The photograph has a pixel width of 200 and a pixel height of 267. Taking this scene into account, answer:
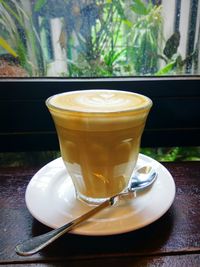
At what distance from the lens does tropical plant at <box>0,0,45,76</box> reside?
0.63m

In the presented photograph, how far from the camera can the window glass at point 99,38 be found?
633 mm

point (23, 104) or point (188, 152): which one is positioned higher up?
point (23, 104)

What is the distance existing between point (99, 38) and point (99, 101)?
1.03 feet

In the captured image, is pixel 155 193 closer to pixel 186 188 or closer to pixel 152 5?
pixel 186 188

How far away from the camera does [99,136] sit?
36 centimetres

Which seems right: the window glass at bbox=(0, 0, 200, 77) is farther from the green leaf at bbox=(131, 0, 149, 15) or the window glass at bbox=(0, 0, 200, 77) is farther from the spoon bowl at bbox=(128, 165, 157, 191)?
the spoon bowl at bbox=(128, 165, 157, 191)

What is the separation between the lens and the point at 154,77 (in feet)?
2.16

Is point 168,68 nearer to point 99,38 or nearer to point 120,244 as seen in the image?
point 99,38

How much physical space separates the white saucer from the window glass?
0.30 m

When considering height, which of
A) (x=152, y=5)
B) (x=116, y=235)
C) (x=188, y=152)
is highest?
(x=152, y=5)

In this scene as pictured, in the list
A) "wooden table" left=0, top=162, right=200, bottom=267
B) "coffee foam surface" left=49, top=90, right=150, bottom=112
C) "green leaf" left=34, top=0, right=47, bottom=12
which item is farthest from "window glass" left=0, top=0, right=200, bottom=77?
"wooden table" left=0, top=162, right=200, bottom=267

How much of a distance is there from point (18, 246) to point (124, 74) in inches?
18.9

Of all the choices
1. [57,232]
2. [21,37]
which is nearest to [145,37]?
[21,37]

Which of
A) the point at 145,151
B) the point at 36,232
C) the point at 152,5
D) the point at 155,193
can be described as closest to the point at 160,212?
the point at 155,193
